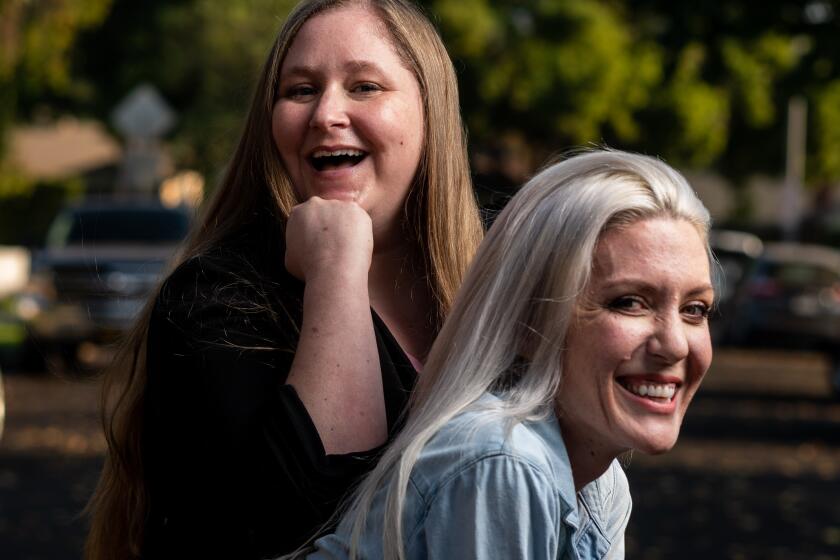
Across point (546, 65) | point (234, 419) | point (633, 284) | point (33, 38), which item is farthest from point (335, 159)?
point (546, 65)

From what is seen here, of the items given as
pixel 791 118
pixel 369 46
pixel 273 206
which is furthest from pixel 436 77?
pixel 791 118

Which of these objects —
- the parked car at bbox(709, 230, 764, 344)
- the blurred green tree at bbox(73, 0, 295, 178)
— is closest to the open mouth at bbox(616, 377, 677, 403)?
the parked car at bbox(709, 230, 764, 344)

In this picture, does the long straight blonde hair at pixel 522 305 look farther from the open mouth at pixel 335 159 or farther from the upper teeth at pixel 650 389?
the open mouth at pixel 335 159

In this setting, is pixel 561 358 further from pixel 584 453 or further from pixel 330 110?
pixel 330 110

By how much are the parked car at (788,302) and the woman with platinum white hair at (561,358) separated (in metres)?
19.4

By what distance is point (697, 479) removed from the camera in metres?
11.7

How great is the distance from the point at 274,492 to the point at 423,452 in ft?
0.88

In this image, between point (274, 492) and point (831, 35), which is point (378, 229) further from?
point (831, 35)

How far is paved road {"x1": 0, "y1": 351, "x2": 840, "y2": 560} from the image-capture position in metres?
8.97

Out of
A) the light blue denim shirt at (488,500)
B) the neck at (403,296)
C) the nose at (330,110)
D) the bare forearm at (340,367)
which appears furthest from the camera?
the neck at (403,296)

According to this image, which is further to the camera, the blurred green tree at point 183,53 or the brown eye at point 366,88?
the blurred green tree at point 183,53

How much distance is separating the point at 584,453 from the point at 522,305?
9.4 inches

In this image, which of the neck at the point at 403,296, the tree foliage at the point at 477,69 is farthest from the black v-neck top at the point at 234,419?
the tree foliage at the point at 477,69

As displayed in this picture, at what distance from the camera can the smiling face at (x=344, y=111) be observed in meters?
2.73
